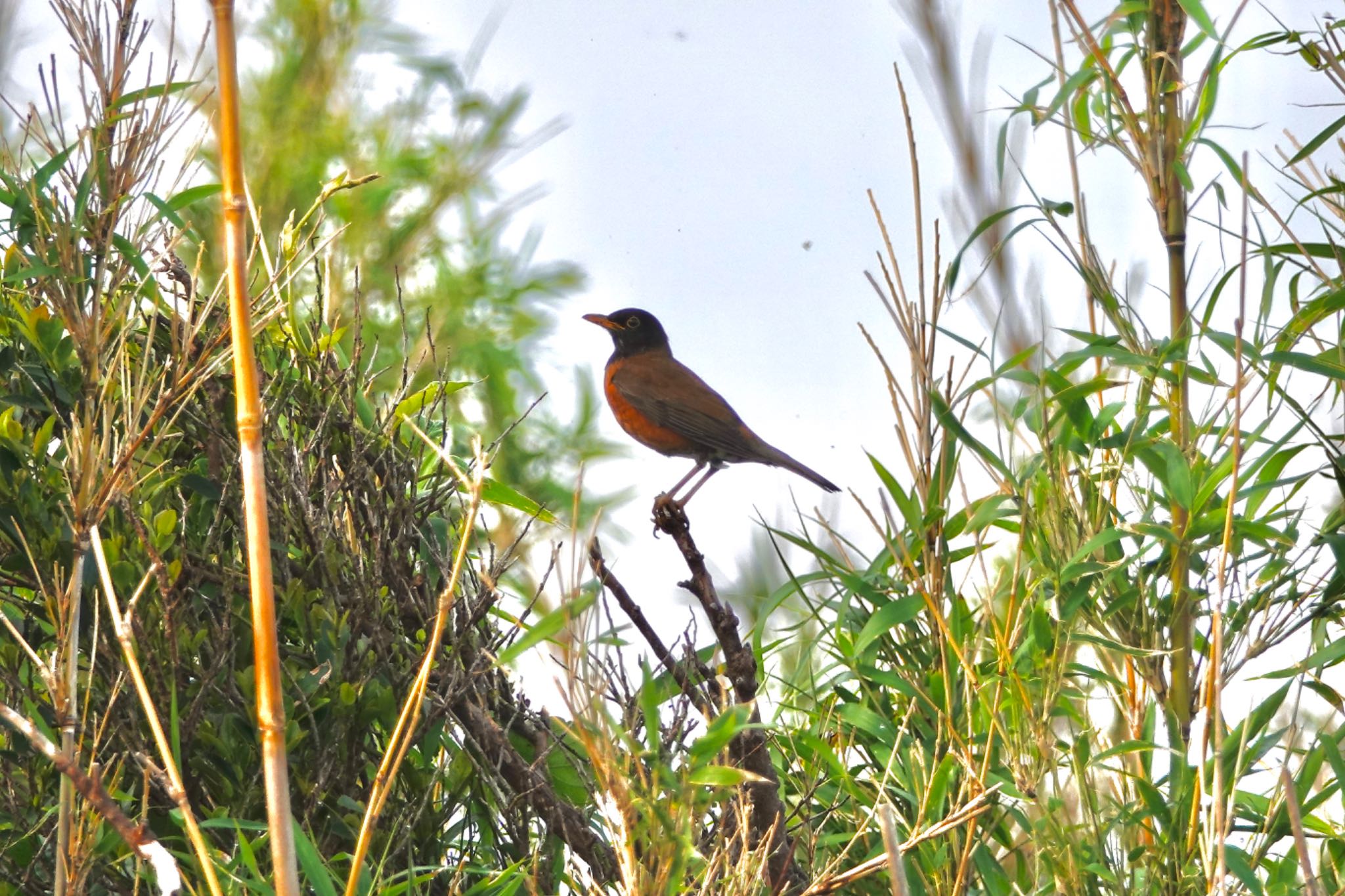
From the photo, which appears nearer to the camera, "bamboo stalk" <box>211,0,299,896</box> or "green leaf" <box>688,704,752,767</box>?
"bamboo stalk" <box>211,0,299,896</box>

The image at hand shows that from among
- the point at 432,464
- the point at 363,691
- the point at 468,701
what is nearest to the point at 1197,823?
the point at 468,701

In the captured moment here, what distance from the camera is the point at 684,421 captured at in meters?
4.59

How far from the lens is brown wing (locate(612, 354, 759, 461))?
4.53m

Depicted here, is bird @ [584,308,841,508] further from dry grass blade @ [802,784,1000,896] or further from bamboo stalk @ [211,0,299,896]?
bamboo stalk @ [211,0,299,896]

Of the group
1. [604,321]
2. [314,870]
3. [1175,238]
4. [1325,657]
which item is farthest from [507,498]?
[604,321]

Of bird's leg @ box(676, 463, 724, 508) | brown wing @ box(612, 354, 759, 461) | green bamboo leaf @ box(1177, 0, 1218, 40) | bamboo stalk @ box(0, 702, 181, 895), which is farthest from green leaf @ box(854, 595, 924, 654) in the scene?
brown wing @ box(612, 354, 759, 461)

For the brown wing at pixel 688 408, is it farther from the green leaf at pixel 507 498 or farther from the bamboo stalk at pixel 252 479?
the bamboo stalk at pixel 252 479

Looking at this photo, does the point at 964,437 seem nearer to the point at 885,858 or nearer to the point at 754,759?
the point at 754,759

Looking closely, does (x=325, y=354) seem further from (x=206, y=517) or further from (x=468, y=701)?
(x=468, y=701)

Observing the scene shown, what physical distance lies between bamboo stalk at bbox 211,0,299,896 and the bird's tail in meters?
3.19

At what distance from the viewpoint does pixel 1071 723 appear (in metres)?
2.24

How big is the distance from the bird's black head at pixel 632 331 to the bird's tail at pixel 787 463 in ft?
4.07

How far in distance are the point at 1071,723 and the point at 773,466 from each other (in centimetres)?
228

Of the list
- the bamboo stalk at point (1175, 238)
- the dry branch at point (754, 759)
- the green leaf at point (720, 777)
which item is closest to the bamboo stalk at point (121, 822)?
the green leaf at point (720, 777)
